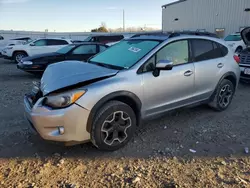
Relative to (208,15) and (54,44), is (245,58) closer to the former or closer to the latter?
(54,44)

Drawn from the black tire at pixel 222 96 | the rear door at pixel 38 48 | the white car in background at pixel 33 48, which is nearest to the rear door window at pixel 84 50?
the white car in background at pixel 33 48

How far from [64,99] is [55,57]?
676 cm

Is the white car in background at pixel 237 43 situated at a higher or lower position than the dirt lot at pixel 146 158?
higher

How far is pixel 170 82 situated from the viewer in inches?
155

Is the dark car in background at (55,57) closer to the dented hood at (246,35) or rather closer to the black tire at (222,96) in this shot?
the dented hood at (246,35)

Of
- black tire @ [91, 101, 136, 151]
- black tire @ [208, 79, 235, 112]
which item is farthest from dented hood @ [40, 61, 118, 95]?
black tire @ [208, 79, 235, 112]

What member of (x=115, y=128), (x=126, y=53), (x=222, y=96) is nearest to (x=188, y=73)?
(x=126, y=53)

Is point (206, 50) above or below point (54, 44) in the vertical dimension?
below

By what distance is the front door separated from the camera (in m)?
3.73

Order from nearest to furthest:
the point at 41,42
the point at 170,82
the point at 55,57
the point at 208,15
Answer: the point at 170,82
the point at 55,57
the point at 41,42
the point at 208,15

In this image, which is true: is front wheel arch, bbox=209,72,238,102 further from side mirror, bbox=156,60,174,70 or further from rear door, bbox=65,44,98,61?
rear door, bbox=65,44,98,61

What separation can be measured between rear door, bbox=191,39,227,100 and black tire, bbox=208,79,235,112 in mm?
194

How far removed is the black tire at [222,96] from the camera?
488 cm

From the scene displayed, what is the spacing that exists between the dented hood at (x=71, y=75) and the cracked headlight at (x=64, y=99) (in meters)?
0.14
